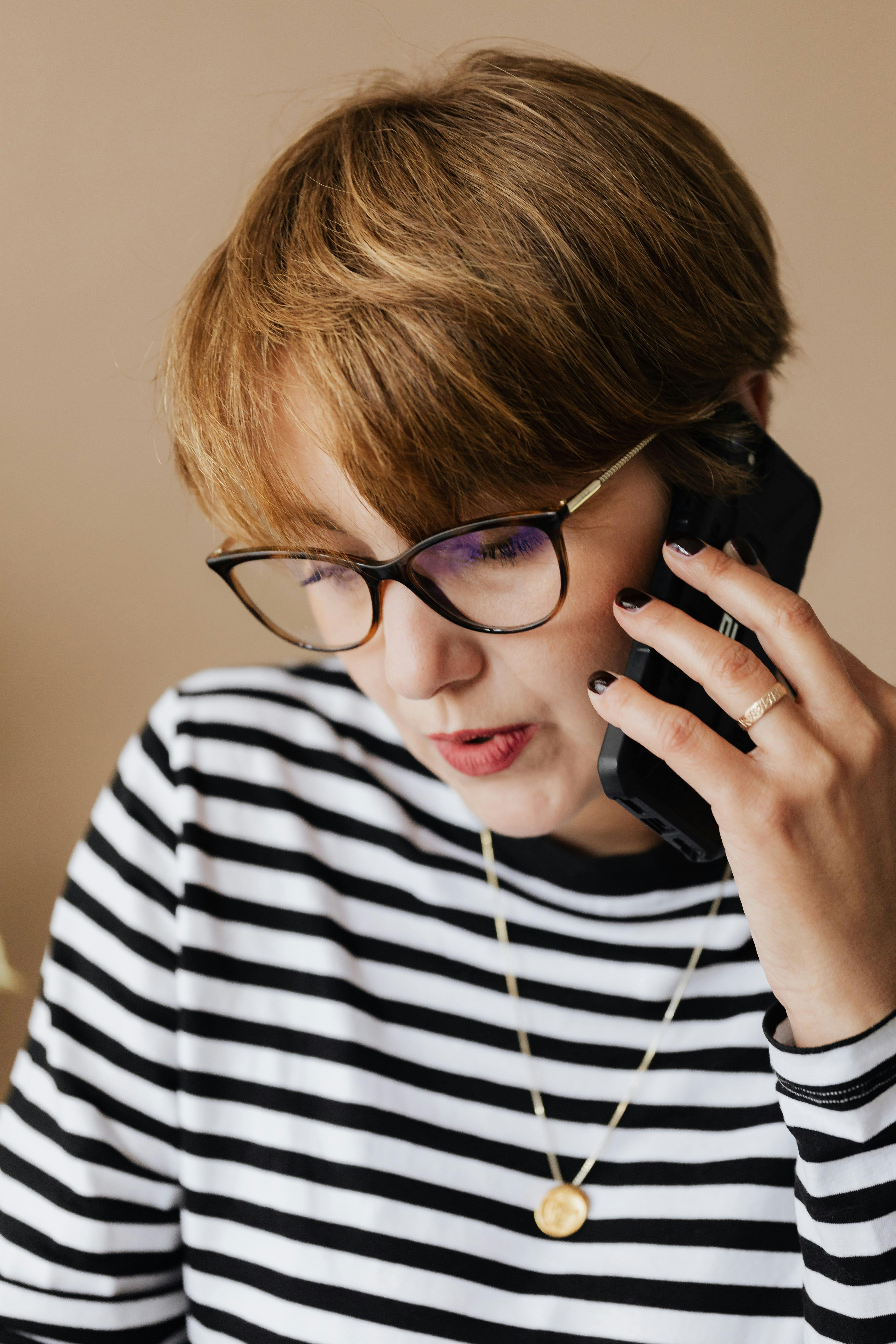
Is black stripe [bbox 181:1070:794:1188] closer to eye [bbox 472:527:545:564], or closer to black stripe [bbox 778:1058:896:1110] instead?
black stripe [bbox 778:1058:896:1110]

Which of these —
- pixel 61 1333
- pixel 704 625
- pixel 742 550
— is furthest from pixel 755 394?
pixel 61 1333

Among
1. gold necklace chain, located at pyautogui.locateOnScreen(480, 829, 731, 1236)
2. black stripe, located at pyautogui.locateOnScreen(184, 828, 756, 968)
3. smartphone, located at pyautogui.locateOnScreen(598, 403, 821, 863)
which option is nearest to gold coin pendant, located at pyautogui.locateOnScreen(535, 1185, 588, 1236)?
gold necklace chain, located at pyautogui.locateOnScreen(480, 829, 731, 1236)

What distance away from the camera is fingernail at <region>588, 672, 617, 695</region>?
816 mm

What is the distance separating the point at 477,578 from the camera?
804 millimetres

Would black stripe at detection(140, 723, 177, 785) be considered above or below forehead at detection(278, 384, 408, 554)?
below

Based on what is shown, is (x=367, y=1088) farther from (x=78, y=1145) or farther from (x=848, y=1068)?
(x=848, y=1068)

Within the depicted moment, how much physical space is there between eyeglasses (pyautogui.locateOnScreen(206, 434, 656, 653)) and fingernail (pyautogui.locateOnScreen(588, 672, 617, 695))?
7 centimetres

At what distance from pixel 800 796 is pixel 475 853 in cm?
43

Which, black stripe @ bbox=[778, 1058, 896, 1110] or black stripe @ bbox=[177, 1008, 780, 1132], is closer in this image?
black stripe @ bbox=[778, 1058, 896, 1110]

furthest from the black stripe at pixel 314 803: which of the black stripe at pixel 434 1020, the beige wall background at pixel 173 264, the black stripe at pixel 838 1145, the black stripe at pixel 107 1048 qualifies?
the beige wall background at pixel 173 264

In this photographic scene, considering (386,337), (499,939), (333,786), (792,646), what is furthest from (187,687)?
(792,646)

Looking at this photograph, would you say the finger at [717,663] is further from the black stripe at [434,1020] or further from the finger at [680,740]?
the black stripe at [434,1020]

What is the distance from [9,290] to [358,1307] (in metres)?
1.37

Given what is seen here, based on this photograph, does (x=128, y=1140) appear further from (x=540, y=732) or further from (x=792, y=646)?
(x=792, y=646)
